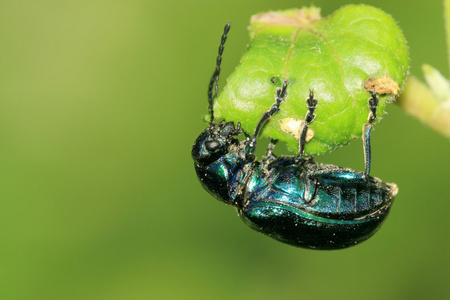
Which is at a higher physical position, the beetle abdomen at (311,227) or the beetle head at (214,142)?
the beetle head at (214,142)

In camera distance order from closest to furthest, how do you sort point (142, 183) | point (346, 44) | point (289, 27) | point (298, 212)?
point (346, 44), point (289, 27), point (298, 212), point (142, 183)

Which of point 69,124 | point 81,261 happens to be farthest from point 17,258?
point 69,124

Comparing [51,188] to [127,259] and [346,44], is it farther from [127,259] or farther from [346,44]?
[346,44]

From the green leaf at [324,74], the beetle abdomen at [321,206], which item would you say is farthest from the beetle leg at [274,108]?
the beetle abdomen at [321,206]

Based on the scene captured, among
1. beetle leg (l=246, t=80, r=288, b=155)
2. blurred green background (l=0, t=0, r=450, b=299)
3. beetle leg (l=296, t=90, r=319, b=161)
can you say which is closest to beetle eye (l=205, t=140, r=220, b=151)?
beetle leg (l=246, t=80, r=288, b=155)

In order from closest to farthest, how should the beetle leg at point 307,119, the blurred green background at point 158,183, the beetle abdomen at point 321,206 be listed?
the beetle leg at point 307,119, the beetle abdomen at point 321,206, the blurred green background at point 158,183

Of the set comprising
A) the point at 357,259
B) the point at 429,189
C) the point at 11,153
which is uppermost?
the point at 429,189

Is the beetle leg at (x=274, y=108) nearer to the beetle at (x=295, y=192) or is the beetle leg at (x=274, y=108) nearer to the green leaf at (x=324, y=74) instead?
the green leaf at (x=324, y=74)

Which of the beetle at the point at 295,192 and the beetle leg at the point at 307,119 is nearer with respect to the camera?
the beetle leg at the point at 307,119
